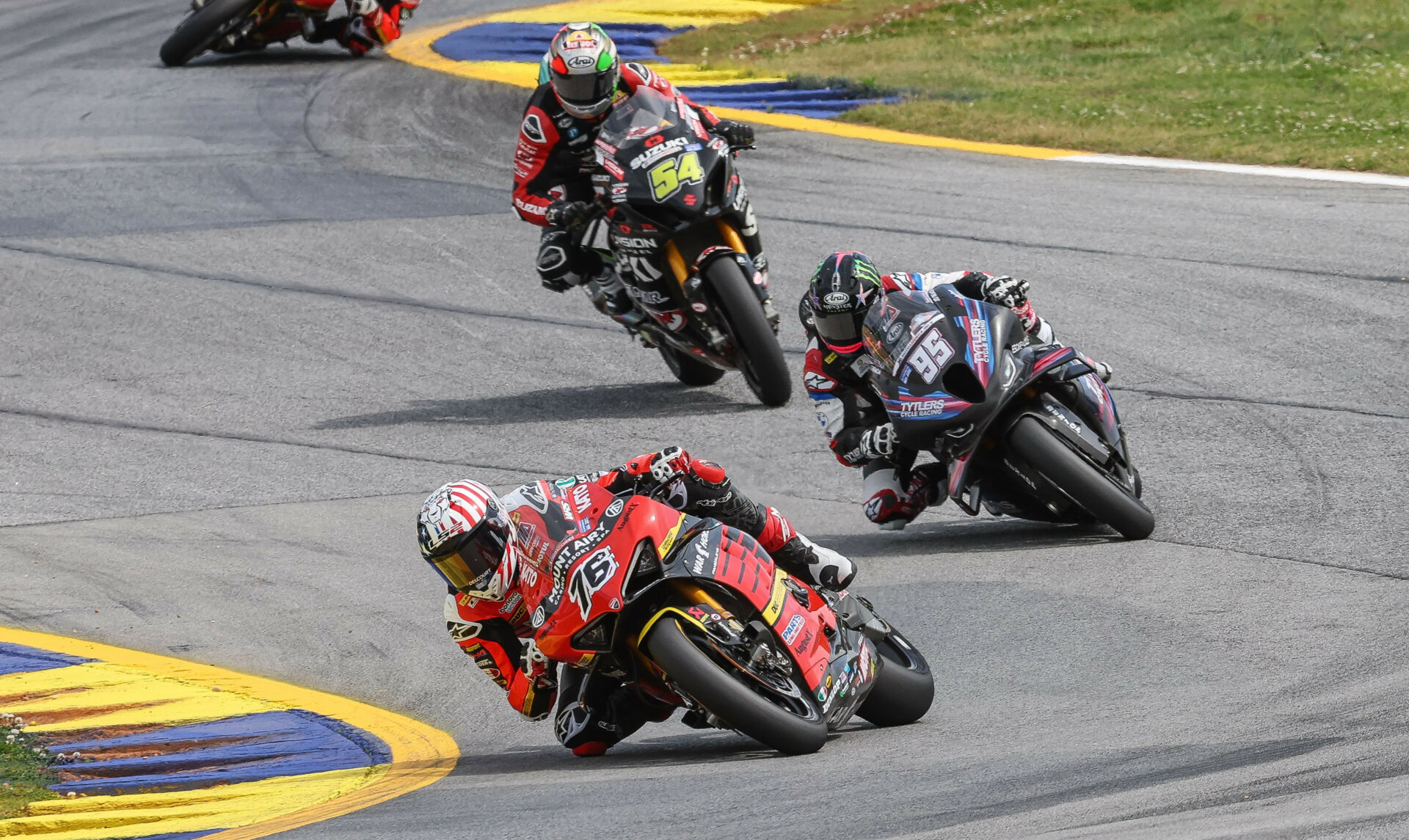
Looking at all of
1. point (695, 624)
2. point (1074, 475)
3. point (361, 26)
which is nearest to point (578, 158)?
point (1074, 475)

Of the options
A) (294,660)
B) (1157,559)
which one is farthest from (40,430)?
(1157,559)

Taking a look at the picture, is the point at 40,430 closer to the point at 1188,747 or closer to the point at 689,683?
the point at 689,683

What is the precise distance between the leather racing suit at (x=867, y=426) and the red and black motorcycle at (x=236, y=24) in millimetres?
14593

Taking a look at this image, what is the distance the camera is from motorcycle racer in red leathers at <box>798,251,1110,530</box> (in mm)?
8688

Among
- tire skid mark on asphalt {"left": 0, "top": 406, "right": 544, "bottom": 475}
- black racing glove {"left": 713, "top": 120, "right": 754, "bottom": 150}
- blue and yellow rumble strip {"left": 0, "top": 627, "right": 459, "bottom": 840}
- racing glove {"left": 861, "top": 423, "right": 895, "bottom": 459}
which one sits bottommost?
tire skid mark on asphalt {"left": 0, "top": 406, "right": 544, "bottom": 475}

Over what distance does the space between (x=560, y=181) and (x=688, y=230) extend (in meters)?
1.20

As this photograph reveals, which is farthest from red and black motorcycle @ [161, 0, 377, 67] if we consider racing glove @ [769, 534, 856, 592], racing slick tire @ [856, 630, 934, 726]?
racing slick tire @ [856, 630, 934, 726]

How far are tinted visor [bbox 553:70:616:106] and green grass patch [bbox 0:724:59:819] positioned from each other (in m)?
5.96

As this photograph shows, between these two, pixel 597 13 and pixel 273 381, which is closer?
pixel 273 381

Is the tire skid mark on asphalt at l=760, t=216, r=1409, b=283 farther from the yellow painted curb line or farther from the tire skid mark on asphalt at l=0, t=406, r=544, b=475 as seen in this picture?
the tire skid mark on asphalt at l=0, t=406, r=544, b=475

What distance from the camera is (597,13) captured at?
23.4 meters

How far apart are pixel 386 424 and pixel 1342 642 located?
697 cm

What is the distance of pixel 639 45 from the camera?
22109mm

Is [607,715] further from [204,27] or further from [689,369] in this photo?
[204,27]
